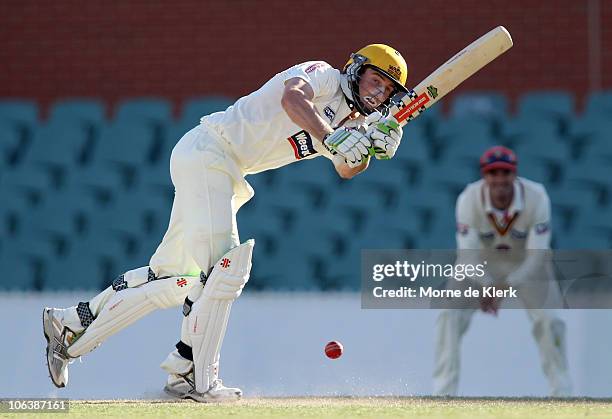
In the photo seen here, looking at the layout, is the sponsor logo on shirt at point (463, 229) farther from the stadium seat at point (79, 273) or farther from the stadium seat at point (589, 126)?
the stadium seat at point (79, 273)

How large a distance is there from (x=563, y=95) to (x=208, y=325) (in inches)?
186

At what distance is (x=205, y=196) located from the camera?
177 inches

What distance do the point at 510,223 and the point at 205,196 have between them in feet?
7.62

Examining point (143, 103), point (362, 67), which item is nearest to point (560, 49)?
point (143, 103)

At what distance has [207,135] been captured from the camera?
182 inches

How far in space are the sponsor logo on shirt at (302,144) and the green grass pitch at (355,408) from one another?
35.1 inches

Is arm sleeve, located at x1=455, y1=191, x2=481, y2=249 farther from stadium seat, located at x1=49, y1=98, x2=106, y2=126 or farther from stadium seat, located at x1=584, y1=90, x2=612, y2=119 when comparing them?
stadium seat, located at x1=49, y1=98, x2=106, y2=126

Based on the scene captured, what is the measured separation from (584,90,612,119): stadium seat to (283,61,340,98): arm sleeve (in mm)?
4217

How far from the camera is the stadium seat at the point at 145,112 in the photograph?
8898 millimetres

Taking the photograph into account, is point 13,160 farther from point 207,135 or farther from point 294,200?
point 207,135

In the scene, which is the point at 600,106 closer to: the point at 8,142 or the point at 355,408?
the point at 8,142

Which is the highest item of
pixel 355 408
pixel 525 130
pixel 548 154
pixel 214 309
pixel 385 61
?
pixel 525 130

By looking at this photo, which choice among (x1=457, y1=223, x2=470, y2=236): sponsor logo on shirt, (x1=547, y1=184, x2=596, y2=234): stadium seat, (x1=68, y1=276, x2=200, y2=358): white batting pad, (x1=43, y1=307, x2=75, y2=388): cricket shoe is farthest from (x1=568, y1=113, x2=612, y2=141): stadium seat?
(x1=43, y1=307, x2=75, y2=388): cricket shoe

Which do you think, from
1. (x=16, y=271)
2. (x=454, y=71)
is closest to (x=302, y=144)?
(x=454, y=71)
